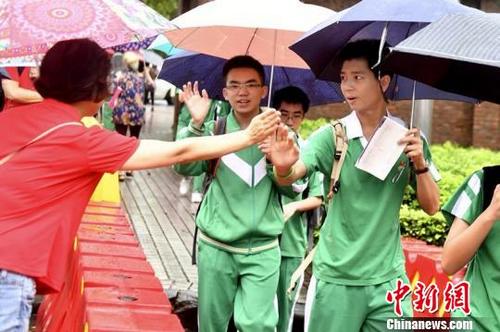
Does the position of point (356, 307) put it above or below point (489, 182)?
below

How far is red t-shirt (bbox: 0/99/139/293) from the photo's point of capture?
3592 millimetres

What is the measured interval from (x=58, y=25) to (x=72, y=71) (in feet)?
1.93

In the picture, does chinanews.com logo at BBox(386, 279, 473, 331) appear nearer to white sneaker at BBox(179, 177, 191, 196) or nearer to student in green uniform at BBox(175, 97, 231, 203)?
student in green uniform at BBox(175, 97, 231, 203)

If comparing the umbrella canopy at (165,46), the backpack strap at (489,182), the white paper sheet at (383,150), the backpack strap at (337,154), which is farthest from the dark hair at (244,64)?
the backpack strap at (489,182)

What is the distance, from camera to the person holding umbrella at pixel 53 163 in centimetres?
360

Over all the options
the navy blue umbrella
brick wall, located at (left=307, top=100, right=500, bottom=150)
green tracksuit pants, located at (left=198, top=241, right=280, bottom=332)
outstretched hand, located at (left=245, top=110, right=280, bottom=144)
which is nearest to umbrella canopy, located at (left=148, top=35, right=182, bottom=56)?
the navy blue umbrella

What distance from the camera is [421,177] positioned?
14.5 ft

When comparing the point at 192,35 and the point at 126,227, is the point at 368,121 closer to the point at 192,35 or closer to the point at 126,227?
the point at 192,35

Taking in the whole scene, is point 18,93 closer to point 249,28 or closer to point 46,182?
point 249,28

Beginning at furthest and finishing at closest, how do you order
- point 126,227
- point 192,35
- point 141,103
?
point 141,103 → point 126,227 → point 192,35

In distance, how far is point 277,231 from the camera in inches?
214

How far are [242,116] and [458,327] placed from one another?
2.23 meters

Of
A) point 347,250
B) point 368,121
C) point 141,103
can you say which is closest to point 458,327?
point 347,250

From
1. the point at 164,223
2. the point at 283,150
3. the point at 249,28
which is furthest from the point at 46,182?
the point at 164,223
